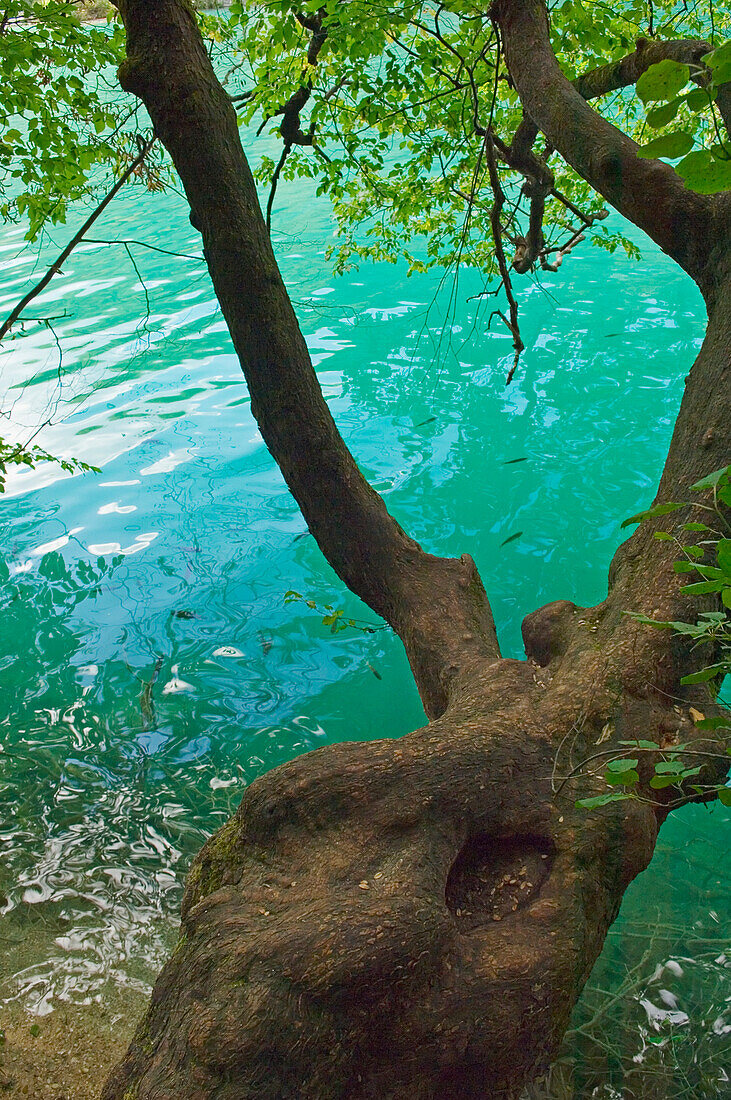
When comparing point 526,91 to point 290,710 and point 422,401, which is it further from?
point 422,401

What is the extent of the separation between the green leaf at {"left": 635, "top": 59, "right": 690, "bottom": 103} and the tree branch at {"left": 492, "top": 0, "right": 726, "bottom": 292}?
2245 mm

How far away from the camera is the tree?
5.79 feet

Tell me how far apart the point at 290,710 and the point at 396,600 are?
78.5 inches

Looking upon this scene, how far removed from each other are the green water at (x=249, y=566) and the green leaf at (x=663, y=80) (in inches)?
112

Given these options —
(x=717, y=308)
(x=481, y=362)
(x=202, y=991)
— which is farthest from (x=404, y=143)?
(x=202, y=991)

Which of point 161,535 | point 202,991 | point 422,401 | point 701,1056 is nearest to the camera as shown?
point 202,991

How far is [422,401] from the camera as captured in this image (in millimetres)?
8906

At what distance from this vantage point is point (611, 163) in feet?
10.7

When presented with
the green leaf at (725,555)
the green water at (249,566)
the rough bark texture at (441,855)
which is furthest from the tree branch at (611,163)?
the green leaf at (725,555)

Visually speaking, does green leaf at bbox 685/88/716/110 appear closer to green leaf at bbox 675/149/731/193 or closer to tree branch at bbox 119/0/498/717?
green leaf at bbox 675/149/731/193

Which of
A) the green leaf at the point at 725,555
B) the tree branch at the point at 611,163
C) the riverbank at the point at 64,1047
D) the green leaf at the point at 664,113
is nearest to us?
the green leaf at the point at 664,113

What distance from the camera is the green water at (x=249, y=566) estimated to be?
3.45 meters

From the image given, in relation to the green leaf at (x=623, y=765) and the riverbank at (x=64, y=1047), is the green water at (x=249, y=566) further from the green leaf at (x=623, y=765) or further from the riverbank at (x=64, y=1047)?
the green leaf at (x=623, y=765)

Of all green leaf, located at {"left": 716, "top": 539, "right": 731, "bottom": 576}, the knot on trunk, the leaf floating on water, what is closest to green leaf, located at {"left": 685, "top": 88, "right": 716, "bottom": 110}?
green leaf, located at {"left": 716, "top": 539, "right": 731, "bottom": 576}
